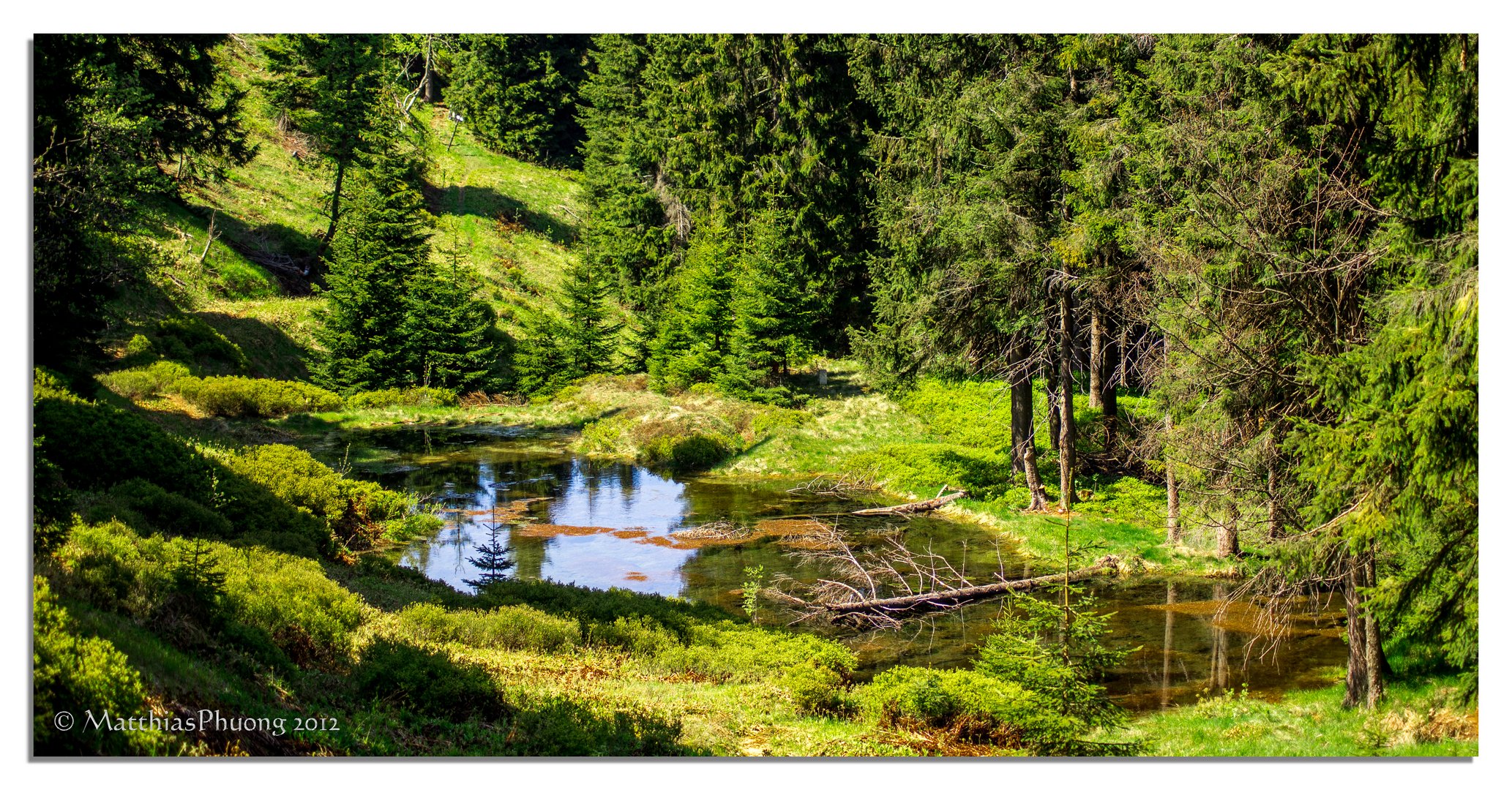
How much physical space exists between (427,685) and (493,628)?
324 centimetres

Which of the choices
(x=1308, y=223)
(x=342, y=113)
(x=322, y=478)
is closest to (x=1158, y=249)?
(x=1308, y=223)

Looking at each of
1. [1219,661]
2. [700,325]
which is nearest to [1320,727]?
[1219,661]

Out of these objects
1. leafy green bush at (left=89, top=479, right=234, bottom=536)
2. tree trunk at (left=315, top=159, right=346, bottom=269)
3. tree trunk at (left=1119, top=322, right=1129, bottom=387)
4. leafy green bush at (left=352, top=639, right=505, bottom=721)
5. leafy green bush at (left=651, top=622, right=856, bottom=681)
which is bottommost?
leafy green bush at (left=651, top=622, right=856, bottom=681)

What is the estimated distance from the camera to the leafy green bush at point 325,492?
17.8m

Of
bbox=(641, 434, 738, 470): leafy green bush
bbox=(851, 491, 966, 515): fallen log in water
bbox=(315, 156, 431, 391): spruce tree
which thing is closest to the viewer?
bbox=(851, 491, 966, 515): fallen log in water

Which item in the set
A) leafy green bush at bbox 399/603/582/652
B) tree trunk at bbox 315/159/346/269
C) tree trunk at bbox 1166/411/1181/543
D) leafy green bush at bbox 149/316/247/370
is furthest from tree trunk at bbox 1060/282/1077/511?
tree trunk at bbox 315/159/346/269

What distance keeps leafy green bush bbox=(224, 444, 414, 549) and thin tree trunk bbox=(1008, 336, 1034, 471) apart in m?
14.2

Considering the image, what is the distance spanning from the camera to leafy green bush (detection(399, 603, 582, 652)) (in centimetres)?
A: 1208

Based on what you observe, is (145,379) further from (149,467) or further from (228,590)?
(228,590)

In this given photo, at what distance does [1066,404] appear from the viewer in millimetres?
21312

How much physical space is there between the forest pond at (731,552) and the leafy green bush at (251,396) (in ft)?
8.58

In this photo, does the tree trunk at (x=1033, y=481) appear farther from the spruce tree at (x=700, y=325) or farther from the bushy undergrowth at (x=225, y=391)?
the bushy undergrowth at (x=225, y=391)

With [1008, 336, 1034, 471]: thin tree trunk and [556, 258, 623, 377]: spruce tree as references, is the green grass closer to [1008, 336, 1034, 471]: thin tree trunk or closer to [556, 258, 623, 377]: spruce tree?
[1008, 336, 1034, 471]: thin tree trunk

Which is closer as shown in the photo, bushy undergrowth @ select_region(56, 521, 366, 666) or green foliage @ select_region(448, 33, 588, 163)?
bushy undergrowth @ select_region(56, 521, 366, 666)
